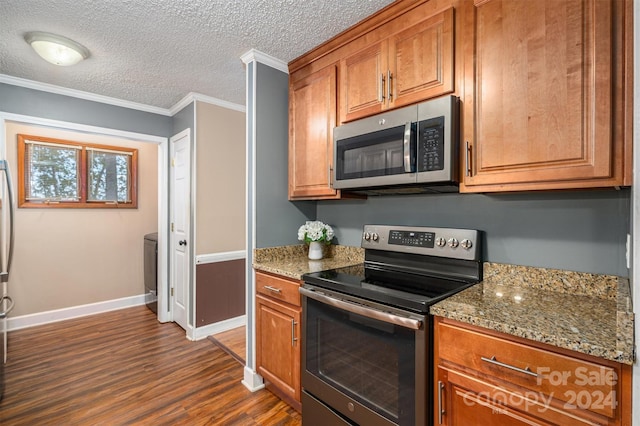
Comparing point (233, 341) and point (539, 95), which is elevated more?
point (539, 95)

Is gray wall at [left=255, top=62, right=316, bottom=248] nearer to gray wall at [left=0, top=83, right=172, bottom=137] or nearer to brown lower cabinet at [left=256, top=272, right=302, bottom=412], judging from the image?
brown lower cabinet at [left=256, top=272, right=302, bottom=412]

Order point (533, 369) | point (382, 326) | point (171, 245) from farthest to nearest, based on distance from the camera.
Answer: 1. point (171, 245)
2. point (382, 326)
3. point (533, 369)

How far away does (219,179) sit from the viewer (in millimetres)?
3152

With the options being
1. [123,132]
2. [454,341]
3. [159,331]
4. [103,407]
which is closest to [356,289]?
[454,341]

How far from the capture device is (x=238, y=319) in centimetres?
331

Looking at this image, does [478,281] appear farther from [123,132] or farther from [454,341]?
[123,132]

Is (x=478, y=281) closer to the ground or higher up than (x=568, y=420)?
higher up

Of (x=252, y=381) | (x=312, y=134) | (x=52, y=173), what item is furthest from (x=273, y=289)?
(x=52, y=173)

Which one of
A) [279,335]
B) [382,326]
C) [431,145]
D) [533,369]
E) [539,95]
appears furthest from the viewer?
[279,335]

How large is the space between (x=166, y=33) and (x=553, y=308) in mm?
2492

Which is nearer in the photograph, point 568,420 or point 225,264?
point 568,420

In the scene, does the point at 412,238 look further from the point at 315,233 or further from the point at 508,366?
the point at 508,366

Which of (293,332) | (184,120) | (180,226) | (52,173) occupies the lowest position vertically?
(293,332)

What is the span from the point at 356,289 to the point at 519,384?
2.23 feet
